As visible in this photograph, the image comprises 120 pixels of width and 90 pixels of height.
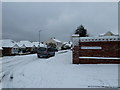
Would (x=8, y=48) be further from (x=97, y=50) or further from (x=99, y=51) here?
(x=99, y=51)

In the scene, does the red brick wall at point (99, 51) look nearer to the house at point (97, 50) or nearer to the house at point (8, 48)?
the house at point (97, 50)

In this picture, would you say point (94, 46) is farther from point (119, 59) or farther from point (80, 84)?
point (80, 84)

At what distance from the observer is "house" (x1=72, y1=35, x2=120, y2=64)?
509 inches

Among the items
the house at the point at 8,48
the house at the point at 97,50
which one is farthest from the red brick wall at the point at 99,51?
the house at the point at 8,48

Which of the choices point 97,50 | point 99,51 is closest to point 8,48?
point 97,50

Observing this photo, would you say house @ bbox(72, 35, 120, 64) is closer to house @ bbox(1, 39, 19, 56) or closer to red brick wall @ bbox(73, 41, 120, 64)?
red brick wall @ bbox(73, 41, 120, 64)

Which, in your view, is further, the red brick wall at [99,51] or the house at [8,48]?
the house at [8,48]

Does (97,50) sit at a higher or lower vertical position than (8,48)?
higher

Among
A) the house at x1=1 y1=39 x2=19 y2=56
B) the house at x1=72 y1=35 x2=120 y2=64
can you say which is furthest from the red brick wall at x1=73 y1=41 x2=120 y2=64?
the house at x1=1 y1=39 x2=19 y2=56

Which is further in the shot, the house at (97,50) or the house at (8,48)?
the house at (8,48)

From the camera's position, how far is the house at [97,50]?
42.4ft

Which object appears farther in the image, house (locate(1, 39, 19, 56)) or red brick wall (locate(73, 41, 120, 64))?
house (locate(1, 39, 19, 56))

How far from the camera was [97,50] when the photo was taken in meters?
13.3

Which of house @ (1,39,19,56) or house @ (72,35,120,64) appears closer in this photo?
house @ (72,35,120,64)
